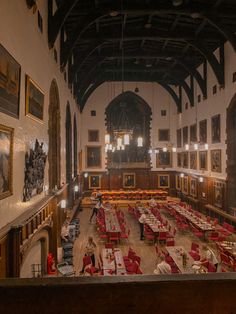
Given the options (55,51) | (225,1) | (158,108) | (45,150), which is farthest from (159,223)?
(158,108)

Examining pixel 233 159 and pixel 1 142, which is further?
pixel 233 159

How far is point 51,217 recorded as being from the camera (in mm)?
9055

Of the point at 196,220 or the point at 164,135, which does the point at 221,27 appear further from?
the point at 164,135

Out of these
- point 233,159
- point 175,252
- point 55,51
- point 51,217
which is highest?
point 55,51

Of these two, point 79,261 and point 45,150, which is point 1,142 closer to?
point 45,150

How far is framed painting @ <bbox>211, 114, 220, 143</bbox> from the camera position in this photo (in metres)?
15.7

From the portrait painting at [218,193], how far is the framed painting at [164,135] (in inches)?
368

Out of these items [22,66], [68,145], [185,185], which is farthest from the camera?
[185,185]

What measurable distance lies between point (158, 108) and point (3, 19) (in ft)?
68.6

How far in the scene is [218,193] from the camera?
15625mm

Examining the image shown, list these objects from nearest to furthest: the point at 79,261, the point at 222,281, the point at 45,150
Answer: the point at 222,281 < the point at 45,150 < the point at 79,261

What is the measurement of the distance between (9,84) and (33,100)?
1.84 meters

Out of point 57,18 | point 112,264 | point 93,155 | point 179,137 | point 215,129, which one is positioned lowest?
point 112,264

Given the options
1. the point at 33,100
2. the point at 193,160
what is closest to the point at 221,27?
the point at 33,100
